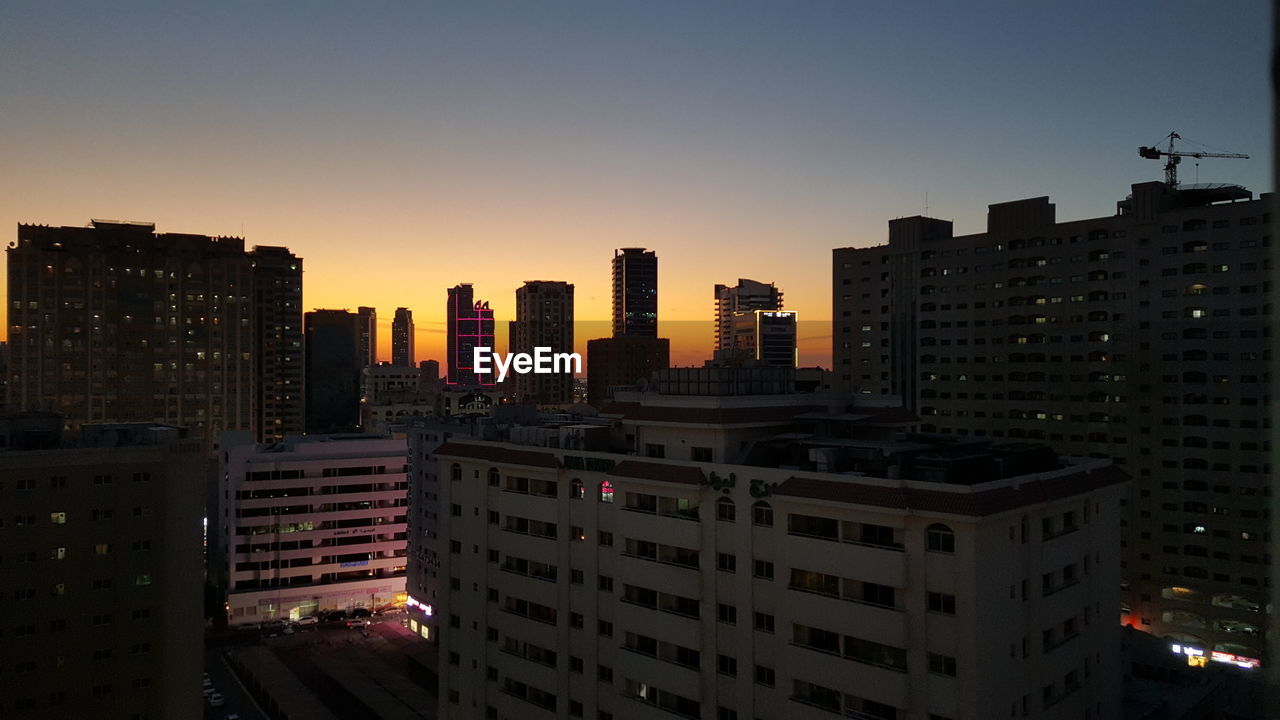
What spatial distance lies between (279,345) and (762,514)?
177835 millimetres

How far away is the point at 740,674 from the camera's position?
28875mm

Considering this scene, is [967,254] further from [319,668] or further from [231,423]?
[231,423]

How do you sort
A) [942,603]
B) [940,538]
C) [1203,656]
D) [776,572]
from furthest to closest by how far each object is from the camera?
1. [1203,656]
2. [776,572]
3. [940,538]
4. [942,603]

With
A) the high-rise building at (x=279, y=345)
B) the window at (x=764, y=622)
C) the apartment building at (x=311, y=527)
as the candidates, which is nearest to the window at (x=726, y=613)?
the window at (x=764, y=622)

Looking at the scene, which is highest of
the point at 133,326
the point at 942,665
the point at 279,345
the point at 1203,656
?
the point at 133,326

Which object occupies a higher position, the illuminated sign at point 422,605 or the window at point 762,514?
the window at point 762,514

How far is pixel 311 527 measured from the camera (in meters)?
84.6

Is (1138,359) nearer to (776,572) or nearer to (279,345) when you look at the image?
(776,572)

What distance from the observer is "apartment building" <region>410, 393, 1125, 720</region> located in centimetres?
2475

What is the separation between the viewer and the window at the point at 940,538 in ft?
80.7

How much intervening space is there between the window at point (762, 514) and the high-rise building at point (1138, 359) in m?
49.0

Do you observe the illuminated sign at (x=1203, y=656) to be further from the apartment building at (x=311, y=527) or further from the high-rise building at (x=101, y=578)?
the apartment building at (x=311, y=527)

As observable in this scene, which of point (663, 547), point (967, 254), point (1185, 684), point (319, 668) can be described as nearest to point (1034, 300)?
point (967, 254)

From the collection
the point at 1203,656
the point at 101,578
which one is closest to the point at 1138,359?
the point at 1203,656
